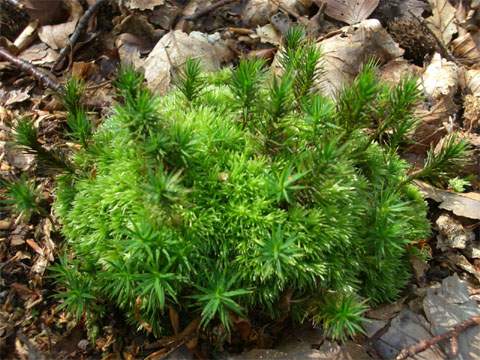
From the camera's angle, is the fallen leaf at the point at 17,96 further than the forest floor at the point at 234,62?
Yes

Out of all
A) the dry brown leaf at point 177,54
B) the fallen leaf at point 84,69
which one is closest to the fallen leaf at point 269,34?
the dry brown leaf at point 177,54

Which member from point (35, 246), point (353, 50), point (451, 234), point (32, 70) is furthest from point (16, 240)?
point (353, 50)

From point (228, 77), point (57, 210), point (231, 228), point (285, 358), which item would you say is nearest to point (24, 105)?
point (57, 210)

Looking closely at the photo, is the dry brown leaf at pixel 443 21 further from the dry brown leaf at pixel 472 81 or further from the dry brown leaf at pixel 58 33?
the dry brown leaf at pixel 58 33

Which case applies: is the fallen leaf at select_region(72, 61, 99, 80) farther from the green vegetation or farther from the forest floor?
the green vegetation

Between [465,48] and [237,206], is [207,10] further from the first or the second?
[237,206]

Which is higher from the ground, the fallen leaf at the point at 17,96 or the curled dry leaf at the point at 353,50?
the fallen leaf at the point at 17,96
